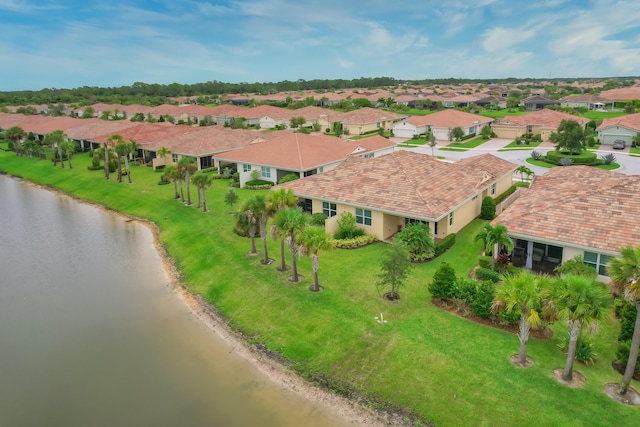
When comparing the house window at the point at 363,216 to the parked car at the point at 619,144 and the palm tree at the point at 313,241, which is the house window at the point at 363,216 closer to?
the palm tree at the point at 313,241

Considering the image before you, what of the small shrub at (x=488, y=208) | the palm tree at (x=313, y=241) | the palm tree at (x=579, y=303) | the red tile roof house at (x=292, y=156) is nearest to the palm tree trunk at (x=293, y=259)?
the palm tree at (x=313, y=241)

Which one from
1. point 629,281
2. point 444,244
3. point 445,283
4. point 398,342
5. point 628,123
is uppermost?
point 628,123

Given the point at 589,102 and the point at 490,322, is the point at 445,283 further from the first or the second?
the point at 589,102

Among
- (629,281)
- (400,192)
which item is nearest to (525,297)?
(629,281)

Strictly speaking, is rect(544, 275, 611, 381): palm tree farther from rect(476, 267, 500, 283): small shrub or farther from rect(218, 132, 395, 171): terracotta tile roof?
rect(218, 132, 395, 171): terracotta tile roof

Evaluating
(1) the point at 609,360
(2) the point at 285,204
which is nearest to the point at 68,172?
(2) the point at 285,204

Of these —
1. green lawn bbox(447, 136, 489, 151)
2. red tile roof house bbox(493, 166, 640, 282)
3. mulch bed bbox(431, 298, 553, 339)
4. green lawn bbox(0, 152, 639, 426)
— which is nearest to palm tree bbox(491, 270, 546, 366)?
green lawn bbox(0, 152, 639, 426)

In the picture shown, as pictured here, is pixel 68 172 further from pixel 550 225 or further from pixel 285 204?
pixel 550 225
